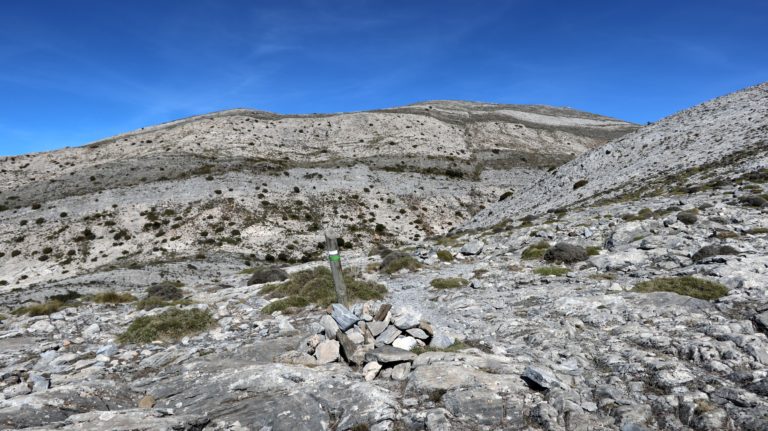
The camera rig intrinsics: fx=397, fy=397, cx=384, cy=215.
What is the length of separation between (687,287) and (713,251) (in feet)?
14.3

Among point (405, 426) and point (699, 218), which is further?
point (699, 218)

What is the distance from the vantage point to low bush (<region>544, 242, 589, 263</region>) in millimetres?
19234

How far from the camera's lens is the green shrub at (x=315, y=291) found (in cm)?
1622

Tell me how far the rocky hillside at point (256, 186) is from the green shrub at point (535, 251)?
27990 millimetres

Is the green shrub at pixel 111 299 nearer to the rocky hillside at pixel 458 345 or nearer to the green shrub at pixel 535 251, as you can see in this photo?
the rocky hillside at pixel 458 345

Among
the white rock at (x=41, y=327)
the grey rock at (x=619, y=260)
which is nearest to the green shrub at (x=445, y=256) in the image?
the grey rock at (x=619, y=260)

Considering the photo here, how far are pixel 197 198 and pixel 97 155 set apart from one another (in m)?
37.9

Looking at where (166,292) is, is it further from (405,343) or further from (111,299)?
(405,343)

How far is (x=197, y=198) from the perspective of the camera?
56.6m

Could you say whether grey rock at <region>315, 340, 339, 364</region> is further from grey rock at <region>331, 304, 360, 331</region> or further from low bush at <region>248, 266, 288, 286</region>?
low bush at <region>248, 266, 288, 286</region>

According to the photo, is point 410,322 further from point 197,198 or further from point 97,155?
point 97,155

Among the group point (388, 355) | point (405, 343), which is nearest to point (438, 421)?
point (388, 355)

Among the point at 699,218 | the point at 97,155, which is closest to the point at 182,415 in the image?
the point at 699,218

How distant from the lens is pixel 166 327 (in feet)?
44.2
